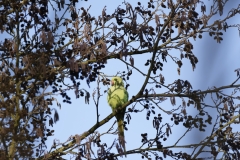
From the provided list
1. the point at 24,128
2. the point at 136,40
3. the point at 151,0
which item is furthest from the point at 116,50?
the point at 24,128

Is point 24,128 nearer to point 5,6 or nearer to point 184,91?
point 5,6

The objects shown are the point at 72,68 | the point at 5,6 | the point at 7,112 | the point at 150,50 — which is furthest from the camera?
the point at 150,50

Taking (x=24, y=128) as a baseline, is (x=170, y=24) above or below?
above

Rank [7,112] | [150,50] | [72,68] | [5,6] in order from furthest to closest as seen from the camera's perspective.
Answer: [150,50]
[5,6]
[72,68]
[7,112]

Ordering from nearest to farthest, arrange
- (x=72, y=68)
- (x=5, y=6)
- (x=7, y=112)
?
1. (x=7, y=112)
2. (x=72, y=68)
3. (x=5, y=6)

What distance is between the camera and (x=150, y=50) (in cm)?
461

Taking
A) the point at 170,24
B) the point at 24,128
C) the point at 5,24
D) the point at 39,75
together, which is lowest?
the point at 24,128

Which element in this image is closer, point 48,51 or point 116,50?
point 48,51

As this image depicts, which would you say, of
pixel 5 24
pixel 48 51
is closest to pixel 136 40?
pixel 48 51

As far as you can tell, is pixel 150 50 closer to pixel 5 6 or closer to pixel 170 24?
pixel 170 24

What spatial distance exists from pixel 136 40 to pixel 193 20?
0.58 meters

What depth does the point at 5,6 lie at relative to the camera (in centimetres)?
432

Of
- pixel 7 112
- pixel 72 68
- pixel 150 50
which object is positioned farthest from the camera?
pixel 150 50

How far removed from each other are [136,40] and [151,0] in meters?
0.41
